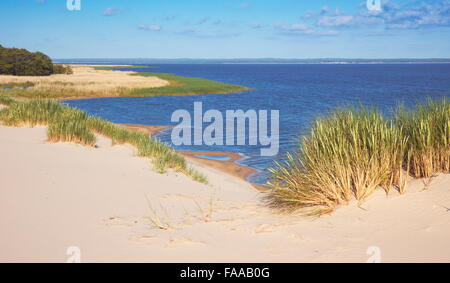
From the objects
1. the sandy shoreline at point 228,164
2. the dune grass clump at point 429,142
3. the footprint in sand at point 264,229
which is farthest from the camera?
the sandy shoreline at point 228,164

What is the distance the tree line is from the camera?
75.0 meters

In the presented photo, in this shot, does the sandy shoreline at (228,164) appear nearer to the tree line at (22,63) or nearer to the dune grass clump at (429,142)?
the dune grass clump at (429,142)

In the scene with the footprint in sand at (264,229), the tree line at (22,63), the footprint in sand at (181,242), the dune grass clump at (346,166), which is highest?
the tree line at (22,63)

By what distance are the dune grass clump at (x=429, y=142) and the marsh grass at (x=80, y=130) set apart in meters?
6.50

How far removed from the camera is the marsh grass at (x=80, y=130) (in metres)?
12.7

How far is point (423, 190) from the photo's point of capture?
21.5ft

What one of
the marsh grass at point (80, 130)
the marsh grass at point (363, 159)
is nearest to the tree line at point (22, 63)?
the marsh grass at point (80, 130)

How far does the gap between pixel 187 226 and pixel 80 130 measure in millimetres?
8183

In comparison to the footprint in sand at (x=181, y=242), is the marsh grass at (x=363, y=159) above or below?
above

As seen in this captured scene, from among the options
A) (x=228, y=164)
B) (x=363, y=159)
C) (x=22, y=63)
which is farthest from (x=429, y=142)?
(x=22, y=63)
